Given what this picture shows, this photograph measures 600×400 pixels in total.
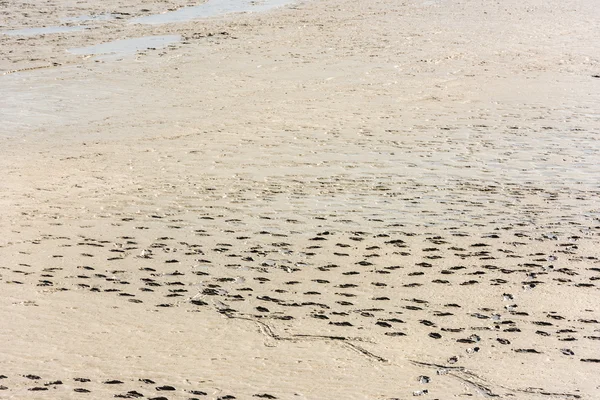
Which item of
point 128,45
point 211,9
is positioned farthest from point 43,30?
point 211,9

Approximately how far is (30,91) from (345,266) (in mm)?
9336

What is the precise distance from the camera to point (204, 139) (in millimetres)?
12688

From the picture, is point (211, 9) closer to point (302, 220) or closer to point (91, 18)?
point (91, 18)

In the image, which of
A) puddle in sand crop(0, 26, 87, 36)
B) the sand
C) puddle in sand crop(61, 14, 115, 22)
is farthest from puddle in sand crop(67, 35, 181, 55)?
puddle in sand crop(61, 14, 115, 22)

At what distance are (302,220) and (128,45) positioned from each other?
35.0 feet

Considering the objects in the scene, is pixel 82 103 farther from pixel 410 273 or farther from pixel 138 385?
pixel 138 385

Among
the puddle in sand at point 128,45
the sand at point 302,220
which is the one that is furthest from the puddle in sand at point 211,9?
the sand at point 302,220

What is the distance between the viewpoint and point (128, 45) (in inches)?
737

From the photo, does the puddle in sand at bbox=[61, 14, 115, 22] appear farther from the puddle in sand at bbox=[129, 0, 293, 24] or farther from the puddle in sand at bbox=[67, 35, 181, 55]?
the puddle in sand at bbox=[67, 35, 181, 55]

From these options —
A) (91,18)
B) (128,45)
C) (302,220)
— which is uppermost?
(91,18)

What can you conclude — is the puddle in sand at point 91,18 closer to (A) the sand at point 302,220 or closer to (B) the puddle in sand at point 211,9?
(B) the puddle in sand at point 211,9

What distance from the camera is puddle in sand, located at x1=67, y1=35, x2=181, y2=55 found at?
59.5ft

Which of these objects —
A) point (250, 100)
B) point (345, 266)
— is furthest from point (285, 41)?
point (345, 266)

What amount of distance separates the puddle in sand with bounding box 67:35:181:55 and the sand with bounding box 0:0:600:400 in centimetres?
41
